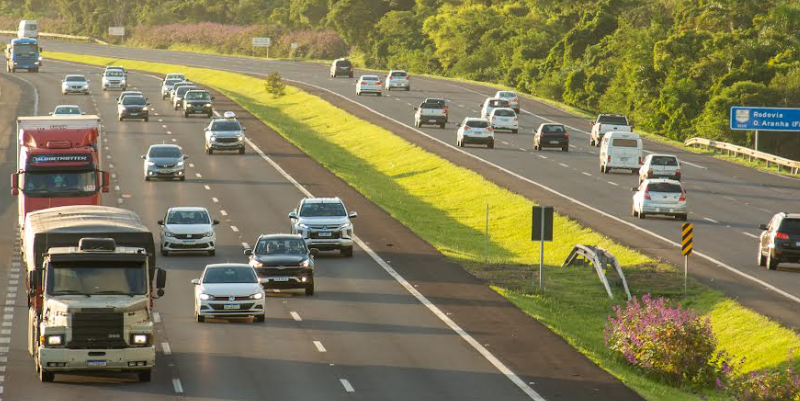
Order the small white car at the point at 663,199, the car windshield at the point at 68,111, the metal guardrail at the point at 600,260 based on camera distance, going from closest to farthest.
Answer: the metal guardrail at the point at 600,260 → the small white car at the point at 663,199 → the car windshield at the point at 68,111

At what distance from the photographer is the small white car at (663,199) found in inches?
2298

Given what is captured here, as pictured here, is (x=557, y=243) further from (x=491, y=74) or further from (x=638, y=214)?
(x=491, y=74)

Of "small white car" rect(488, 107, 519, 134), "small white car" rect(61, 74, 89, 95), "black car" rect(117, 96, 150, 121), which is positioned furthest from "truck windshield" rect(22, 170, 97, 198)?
"small white car" rect(61, 74, 89, 95)

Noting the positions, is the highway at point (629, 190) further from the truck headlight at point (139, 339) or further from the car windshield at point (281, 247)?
the truck headlight at point (139, 339)

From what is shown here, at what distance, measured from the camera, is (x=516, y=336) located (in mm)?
35812

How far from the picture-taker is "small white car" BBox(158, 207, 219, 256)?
158ft

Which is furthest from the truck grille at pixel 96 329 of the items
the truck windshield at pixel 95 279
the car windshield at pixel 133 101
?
the car windshield at pixel 133 101

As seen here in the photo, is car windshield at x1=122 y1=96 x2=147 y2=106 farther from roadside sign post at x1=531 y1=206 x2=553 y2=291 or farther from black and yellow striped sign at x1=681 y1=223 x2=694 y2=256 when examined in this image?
black and yellow striped sign at x1=681 y1=223 x2=694 y2=256

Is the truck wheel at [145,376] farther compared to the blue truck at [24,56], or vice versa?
the blue truck at [24,56]

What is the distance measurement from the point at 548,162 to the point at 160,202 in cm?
2688

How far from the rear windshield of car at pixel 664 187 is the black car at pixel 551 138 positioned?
28.5 metres

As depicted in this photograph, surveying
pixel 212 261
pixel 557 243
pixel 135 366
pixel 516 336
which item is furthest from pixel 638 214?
pixel 135 366

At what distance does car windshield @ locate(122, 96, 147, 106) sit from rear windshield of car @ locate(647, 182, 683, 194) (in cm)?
5000

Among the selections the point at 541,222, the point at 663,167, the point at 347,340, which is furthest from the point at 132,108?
the point at 347,340
